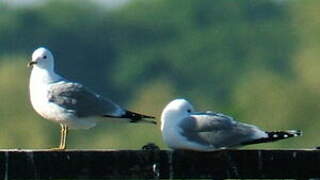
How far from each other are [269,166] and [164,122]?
973mm

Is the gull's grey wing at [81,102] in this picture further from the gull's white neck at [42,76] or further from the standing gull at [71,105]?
the gull's white neck at [42,76]

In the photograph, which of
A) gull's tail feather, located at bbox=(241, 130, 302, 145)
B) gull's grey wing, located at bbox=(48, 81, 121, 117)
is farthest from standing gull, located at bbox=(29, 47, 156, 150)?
gull's tail feather, located at bbox=(241, 130, 302, 145)

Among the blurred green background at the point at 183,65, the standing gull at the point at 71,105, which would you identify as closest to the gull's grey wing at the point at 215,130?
the standing gull at the point at 71,105

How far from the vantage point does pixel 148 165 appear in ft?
15.3

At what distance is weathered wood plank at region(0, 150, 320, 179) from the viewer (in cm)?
464

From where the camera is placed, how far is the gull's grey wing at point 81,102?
6.15 metres

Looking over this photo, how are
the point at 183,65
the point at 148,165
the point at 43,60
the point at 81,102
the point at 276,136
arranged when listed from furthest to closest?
1. the point at 183,65
2. the point at 43,60
3. the point at 81,102
4. the point at 276,136
5. the point at 148,165

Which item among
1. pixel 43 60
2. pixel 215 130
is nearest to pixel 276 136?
pixel 215 130

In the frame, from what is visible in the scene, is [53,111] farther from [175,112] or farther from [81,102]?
[175,112]

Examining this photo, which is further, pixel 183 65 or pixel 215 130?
pixel 183 65

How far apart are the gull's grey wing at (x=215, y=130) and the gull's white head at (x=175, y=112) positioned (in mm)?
28

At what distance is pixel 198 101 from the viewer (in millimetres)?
22500

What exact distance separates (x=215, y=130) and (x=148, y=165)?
95cm

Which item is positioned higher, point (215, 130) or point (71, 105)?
point (71, 105)
